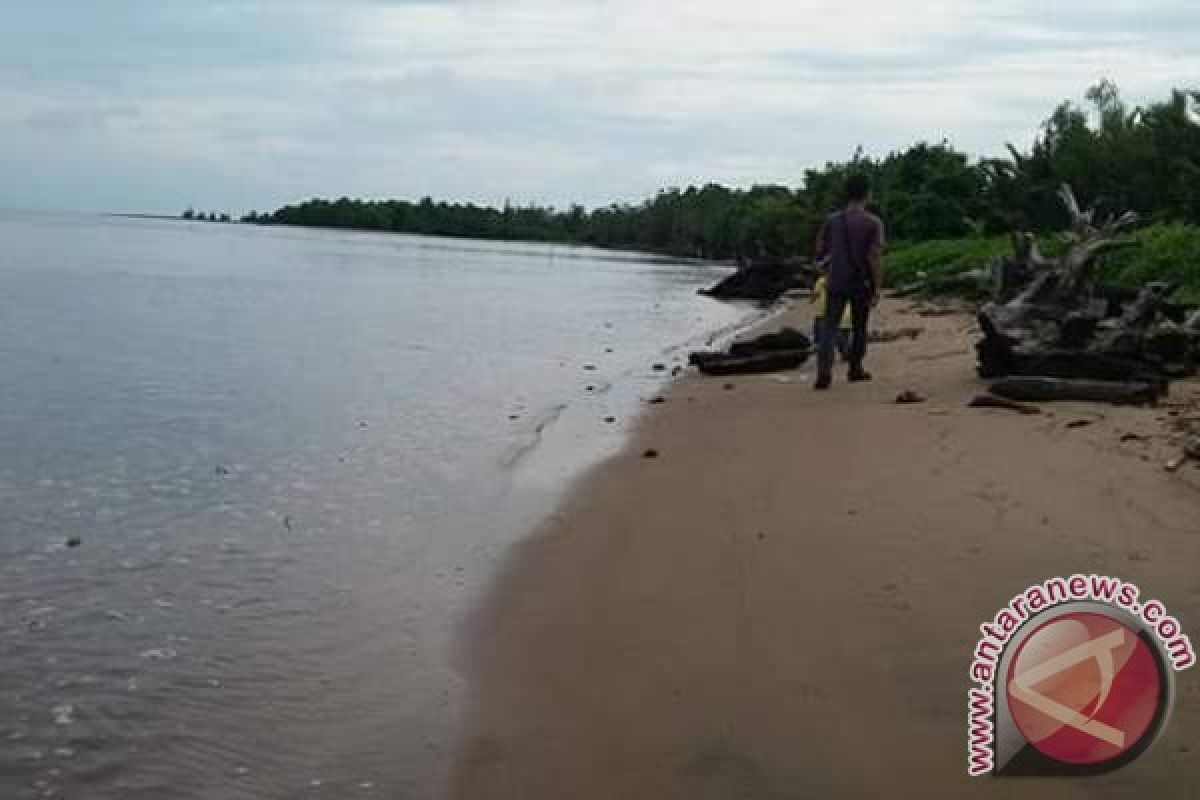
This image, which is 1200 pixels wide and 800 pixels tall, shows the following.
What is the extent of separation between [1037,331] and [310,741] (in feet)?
30.7

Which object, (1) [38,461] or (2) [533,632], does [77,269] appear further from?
(2) [533,632]

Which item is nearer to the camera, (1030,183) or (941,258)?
(941,258)

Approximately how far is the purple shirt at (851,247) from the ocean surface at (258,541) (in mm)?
2678

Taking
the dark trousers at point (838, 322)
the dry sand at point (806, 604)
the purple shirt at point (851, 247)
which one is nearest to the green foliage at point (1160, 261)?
the dark trousers at point (838, 322)

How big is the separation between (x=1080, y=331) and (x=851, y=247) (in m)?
2.36

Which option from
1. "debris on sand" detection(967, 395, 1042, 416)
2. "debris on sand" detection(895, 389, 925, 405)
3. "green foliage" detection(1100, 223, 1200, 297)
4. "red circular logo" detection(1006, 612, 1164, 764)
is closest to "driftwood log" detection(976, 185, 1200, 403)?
"debris on sand" detection(967, 395, 1042, 416)

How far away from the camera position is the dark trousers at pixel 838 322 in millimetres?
12258

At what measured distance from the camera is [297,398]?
555 inches

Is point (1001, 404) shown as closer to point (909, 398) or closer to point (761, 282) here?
point (909, 398)

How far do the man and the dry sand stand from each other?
9.69 feet

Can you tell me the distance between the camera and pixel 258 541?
7.25 meters

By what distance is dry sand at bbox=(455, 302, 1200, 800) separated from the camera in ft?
12.4

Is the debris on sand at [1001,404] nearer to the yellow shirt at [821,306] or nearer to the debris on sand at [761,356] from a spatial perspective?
the yellow shirt at [821,306]

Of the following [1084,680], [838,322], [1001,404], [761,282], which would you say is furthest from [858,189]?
[761,282]
